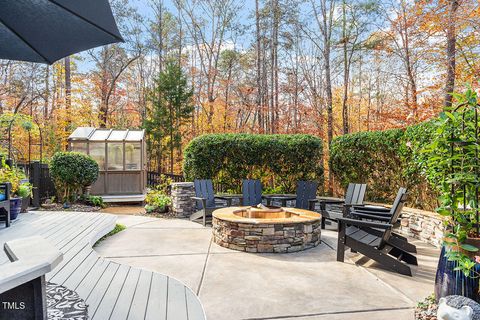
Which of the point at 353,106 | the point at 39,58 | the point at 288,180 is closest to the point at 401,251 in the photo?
the point at 288,180

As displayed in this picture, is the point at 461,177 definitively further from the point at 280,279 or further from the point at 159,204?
the point at 159,204

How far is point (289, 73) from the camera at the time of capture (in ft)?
44.0

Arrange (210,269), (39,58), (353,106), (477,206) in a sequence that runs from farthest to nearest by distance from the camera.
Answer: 1. (353,106)
2. (210,269)
3. (39,58)
4. (477,206)

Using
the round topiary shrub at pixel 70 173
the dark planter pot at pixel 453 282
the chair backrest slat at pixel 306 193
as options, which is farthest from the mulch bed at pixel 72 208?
the dark planter pot at pixel 453 282

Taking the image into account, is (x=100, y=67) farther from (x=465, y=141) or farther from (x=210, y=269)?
(x=465, y=141)

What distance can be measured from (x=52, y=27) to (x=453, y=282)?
3.36 metres

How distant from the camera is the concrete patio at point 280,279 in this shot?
8.50ft

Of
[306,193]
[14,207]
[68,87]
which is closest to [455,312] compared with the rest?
[306,193]

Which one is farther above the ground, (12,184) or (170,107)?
(170,107)

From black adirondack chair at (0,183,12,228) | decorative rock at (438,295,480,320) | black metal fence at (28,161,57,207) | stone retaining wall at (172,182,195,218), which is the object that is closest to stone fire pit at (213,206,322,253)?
stone retaining wall at (172,182,195,218)

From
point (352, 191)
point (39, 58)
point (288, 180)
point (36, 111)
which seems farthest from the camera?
point (36, 111)

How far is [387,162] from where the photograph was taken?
618cm

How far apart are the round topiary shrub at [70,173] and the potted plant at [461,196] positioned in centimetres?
808

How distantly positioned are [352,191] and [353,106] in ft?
39.6
